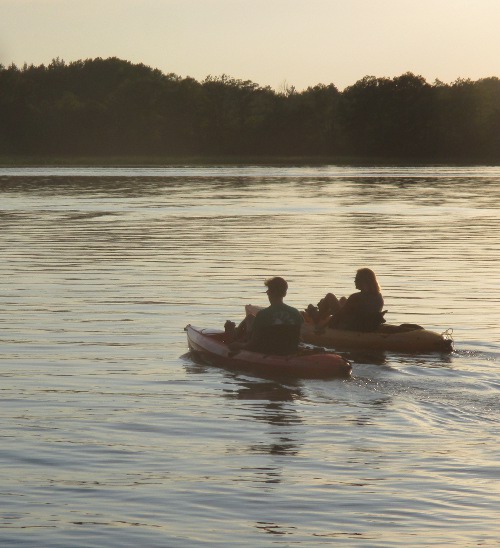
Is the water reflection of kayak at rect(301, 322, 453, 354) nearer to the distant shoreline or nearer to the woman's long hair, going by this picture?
the woman's long hair

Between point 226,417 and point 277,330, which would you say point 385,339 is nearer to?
point 277,330

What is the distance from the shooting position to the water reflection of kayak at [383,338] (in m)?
17.6

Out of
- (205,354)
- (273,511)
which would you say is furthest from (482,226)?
(273,511)

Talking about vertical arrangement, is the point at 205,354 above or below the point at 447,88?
below

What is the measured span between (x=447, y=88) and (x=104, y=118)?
4003 centimetres

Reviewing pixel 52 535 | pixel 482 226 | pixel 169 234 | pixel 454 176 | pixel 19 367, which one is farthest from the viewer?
pixel 454 176

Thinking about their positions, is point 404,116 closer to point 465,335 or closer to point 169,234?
point 169,234

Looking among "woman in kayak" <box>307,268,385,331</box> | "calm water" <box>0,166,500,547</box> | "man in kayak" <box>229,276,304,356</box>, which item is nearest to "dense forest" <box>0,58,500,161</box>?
"calm water" <box>0,166,500,547</box>

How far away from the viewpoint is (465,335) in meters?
19.5

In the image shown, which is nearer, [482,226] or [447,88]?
[482,226]

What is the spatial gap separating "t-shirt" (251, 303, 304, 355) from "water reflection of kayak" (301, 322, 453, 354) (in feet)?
7.24

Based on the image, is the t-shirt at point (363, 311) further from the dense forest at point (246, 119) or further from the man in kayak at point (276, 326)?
the dense forest at point (246, 119)

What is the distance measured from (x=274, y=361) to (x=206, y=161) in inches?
5156

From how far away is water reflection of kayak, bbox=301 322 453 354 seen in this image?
692 inches
